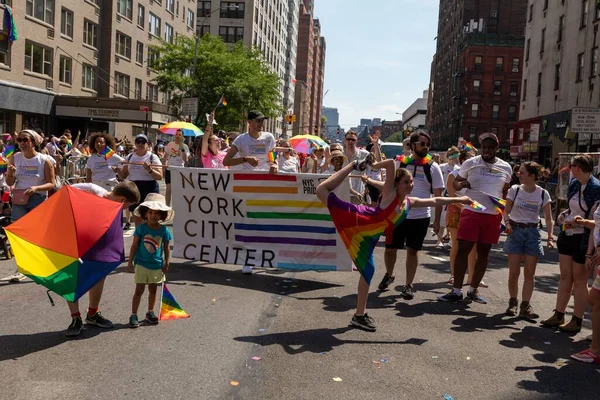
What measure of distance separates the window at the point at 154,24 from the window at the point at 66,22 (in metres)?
11.8

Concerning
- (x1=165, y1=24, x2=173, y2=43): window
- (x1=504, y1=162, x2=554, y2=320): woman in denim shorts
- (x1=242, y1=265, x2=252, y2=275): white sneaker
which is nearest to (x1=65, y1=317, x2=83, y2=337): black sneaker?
(x1=242, y1=265, x2=252, y2=275): white sneaker

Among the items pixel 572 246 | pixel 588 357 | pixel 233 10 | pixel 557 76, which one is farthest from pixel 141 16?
pixel 588 357

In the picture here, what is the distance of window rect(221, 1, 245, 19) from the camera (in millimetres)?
79125

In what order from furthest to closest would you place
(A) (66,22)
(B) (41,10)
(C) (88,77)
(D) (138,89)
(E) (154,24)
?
1. (E) (154,24)
2. (D) (138,89)
3. (C) (88,77)
4. (A) (66,22)
5. (B) (41,10)

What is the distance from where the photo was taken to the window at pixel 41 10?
3353 cm

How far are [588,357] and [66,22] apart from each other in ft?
125

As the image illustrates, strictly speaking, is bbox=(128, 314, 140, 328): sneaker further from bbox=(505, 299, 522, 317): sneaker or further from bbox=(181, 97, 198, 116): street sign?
bbox=(181, 97, 198, 116): street sign

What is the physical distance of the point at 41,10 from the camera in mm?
34656

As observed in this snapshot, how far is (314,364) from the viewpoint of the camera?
206 inches

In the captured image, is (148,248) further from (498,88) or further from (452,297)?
(498,88)

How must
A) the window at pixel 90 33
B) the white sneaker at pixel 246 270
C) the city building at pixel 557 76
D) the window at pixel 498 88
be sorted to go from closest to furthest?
the white sneaker at pixel 246 270 < the city building at pixel 557 76 < the window at pixel 90 33 < the window at pixel 498 88

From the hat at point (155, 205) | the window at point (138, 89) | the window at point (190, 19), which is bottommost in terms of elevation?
the hat at point (155, 205)

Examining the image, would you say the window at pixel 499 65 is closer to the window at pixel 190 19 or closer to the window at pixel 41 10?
the window at pixel 190 19

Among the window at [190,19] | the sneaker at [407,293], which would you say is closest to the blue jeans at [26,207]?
the sneaker at [407,293]
